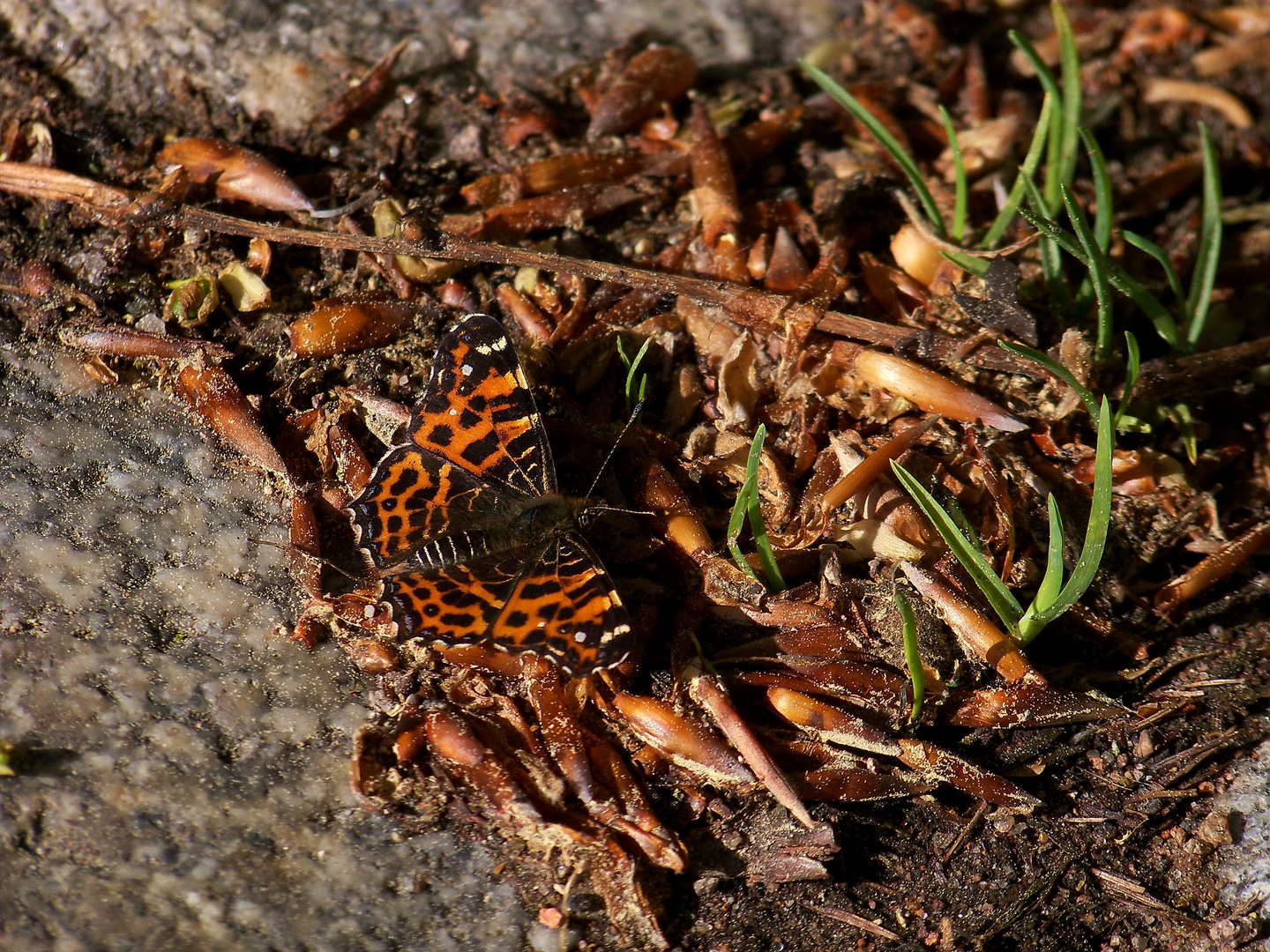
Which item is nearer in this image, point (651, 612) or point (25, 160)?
point (651, 612)

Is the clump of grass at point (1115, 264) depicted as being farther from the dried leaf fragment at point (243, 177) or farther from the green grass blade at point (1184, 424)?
the dried leaf fragment at point (243, 177)

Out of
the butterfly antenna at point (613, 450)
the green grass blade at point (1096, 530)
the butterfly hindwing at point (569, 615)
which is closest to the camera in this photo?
the butterfly hindwing at point (569, 615)

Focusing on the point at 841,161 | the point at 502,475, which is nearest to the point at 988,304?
the point at 841,161

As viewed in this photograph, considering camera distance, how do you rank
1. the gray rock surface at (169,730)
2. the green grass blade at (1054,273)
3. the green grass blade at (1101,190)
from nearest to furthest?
the gray rock surface at (169,730) → the green grass blade at (1101,190) → the green grass blade at (1054,273)

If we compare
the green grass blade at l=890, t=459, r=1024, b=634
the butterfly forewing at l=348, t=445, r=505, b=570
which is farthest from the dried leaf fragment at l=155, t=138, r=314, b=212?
the green grass blade at l=890, t=459, r=1024, b=634

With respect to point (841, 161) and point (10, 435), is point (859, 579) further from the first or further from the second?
point (10, 435)

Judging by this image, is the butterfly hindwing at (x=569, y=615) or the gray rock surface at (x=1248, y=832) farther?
the gray rock surface at (x=1248, y=832)

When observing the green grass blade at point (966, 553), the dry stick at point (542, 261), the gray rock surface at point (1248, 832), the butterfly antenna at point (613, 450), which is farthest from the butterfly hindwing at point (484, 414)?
the gray rock surface at point (1248, 832)
